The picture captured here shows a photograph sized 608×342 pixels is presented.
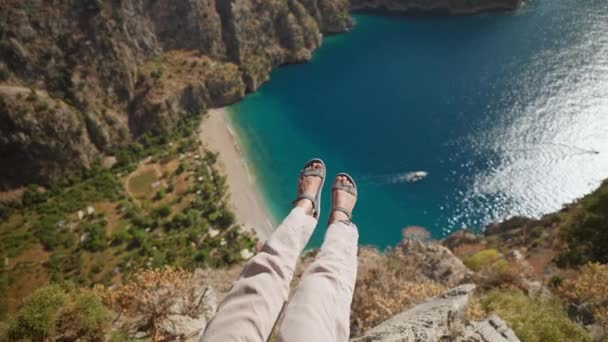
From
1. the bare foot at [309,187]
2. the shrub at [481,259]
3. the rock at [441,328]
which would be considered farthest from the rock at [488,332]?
the shrub at [481,259]

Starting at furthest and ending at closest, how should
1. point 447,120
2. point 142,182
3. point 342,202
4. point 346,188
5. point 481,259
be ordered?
point 447,120 → point 142,182 → point 481,259 → point 346,188 → point 342,202

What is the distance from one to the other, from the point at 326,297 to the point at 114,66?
43.1 meters

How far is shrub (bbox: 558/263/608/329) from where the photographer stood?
9961mm

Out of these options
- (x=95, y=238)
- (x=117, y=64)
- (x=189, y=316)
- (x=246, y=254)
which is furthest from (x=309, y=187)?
(x=117, y=64)

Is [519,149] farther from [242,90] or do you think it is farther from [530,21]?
[530,21]

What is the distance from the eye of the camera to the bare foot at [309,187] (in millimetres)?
6559

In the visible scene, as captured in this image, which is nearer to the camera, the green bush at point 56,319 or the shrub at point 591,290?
the green bush at point 56,319

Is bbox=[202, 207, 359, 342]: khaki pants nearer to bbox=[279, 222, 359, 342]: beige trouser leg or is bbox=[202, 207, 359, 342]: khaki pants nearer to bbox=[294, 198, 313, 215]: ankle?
bbox=[279, 222, 359, 342]: beige trouser leg

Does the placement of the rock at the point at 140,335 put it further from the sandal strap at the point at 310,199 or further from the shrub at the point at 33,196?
the shrub at the point at 33,196

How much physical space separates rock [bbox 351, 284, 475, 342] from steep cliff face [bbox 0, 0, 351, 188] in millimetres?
37207

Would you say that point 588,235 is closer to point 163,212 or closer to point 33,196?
point 163,212

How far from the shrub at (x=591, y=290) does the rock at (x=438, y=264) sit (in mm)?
3033

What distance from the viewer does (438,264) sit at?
15.2 metres

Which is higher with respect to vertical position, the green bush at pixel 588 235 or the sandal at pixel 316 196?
the sandal at pixel 316 196
